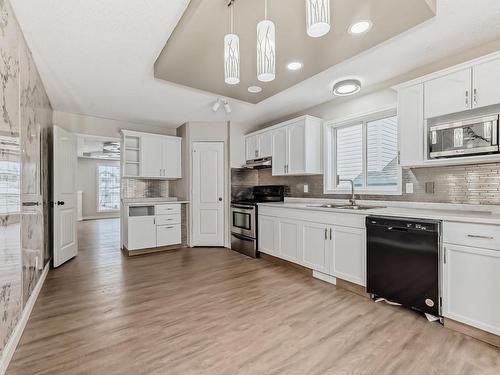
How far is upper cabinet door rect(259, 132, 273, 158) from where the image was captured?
443 centimetres

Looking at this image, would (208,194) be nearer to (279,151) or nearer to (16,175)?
(279,151)

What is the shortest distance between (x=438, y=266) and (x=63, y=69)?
4.03 metres

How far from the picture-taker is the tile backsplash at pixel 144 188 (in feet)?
16.2

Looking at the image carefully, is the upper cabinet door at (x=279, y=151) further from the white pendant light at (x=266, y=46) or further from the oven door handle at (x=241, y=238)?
the white pendant light at (x=266, y=46)

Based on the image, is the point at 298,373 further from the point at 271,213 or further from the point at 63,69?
the point at 63,69

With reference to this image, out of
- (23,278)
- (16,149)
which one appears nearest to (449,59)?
(16,149)

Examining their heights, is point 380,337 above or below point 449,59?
below

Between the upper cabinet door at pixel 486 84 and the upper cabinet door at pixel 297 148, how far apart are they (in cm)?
193

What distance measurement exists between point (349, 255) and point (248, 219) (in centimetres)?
189

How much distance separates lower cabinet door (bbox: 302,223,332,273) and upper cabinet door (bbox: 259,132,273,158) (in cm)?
162

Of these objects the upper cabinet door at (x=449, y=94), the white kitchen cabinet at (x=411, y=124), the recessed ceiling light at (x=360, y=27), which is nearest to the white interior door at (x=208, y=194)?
the white kitchen cabinet at (x=411, y=124)

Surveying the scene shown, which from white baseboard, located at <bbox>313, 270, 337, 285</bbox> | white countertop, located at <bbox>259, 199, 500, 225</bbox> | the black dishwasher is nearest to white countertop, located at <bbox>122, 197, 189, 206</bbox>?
white countertop, located at <bbox>259, 199, 500, 225</bbox>

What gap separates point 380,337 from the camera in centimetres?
194

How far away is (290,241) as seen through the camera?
3.55m
